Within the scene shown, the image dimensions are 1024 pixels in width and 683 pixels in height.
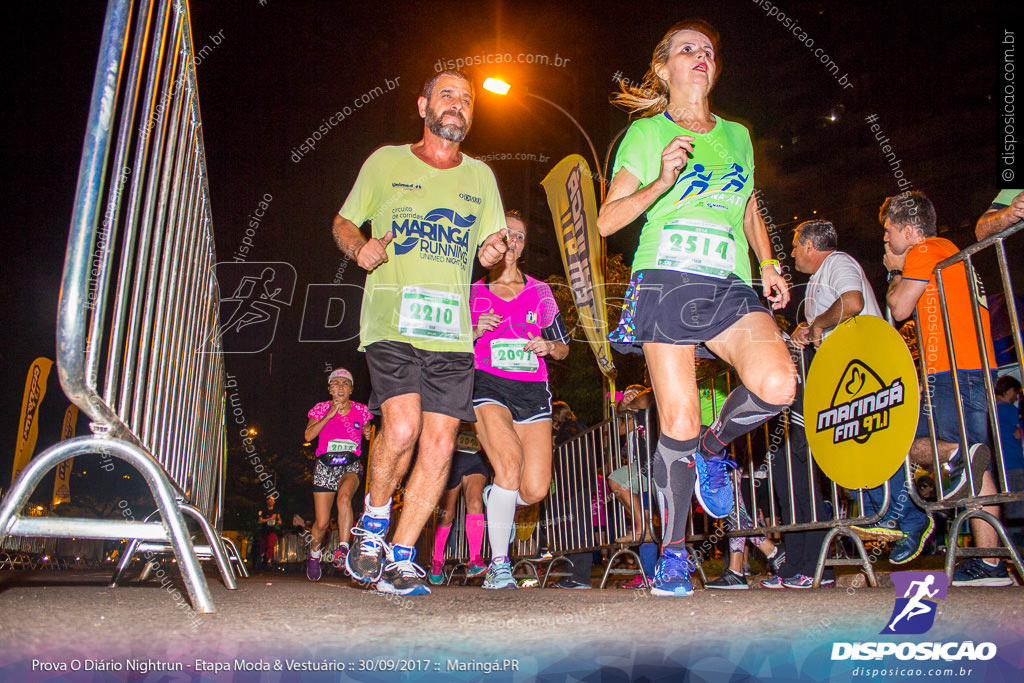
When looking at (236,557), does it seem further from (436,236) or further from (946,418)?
(946,418)

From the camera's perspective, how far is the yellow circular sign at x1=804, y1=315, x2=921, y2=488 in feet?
11.3

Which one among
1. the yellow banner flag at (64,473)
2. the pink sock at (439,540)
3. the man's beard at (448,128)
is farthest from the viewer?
the yellow banner flag at (64,473)

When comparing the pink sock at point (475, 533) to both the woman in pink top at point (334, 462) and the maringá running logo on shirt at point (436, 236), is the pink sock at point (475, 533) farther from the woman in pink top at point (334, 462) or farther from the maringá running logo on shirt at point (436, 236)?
the maringá running logo on shirt at point (436, 236)

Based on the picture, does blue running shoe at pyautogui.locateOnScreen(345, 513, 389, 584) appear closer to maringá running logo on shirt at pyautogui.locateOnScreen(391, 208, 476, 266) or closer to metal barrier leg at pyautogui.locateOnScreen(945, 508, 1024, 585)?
maringá running logo on shirt at pyautogui.locateOnScreen(391, 208, 476, 266)

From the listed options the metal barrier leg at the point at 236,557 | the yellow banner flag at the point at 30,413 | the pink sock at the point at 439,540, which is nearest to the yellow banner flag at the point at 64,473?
the yellow banner flag at the point at 30,413

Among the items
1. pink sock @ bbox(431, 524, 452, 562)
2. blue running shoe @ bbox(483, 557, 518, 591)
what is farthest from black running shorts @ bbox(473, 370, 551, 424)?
pink sock @ bbox(431, 524, 452, 562)

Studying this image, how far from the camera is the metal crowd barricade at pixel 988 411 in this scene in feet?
10.3

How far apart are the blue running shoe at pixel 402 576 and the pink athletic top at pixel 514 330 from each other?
78.6 inches

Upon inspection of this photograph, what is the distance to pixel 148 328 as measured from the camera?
7.70ft

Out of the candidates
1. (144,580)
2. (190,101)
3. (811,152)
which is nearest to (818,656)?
(190,101)

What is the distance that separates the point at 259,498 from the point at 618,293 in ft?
84.9

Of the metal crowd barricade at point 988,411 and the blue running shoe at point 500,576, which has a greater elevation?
the metal crowd barricade at point 988,411

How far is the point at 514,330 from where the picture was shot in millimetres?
5059

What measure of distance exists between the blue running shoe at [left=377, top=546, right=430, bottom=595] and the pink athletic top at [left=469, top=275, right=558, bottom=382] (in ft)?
6.55
